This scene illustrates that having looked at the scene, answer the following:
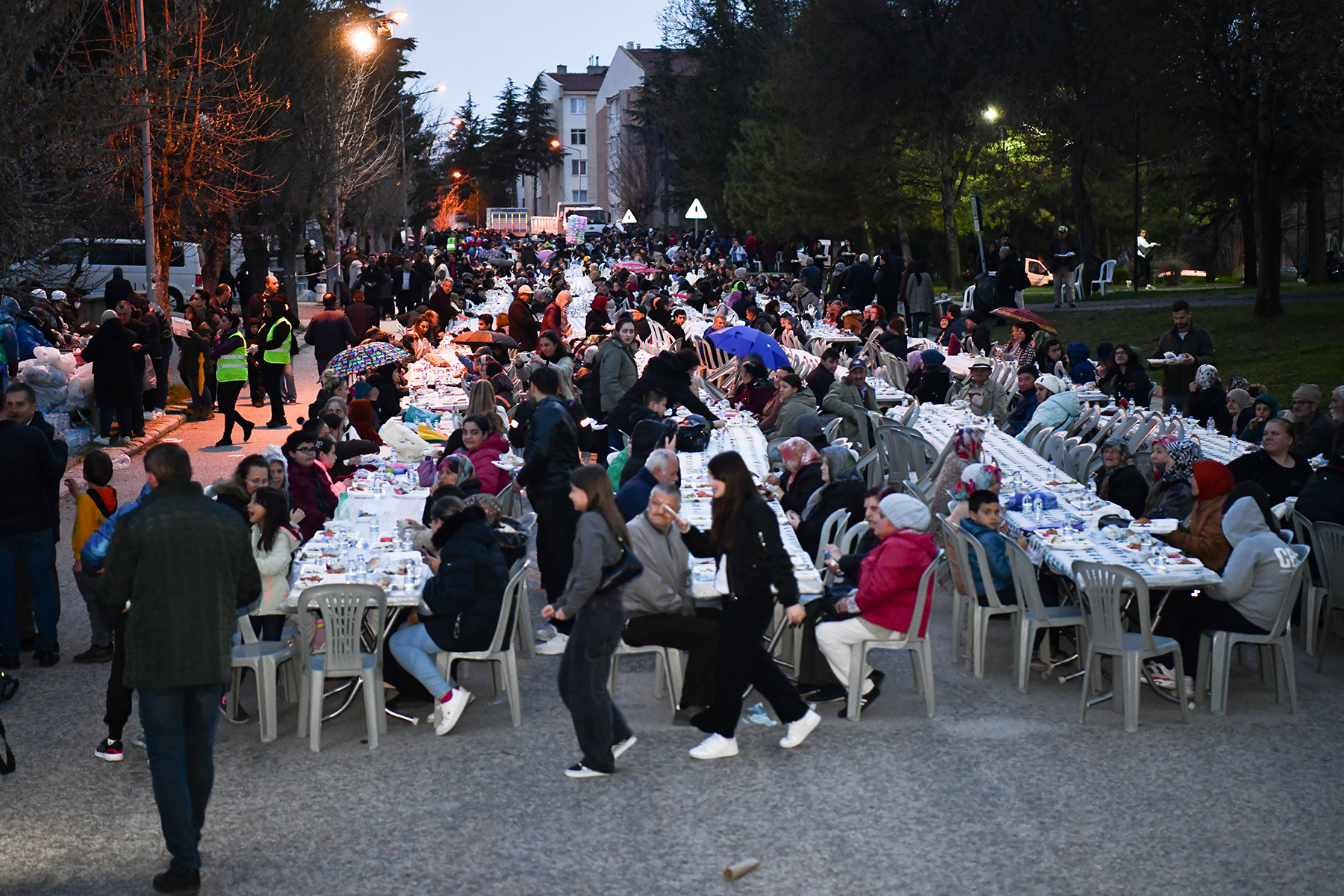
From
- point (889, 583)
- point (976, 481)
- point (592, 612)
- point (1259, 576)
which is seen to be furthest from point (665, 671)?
point (1259, 576)

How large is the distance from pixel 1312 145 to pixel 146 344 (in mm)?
20048

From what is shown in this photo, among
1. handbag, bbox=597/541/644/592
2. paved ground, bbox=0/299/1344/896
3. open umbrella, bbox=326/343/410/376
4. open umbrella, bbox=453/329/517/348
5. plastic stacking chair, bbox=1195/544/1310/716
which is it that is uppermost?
open umbrella, bbox=453/329/517/348

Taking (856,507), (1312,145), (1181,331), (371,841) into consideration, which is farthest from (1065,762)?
(1312,145)

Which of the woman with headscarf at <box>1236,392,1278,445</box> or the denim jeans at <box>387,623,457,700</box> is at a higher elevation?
the woman with headscarf at <box>1236,392,1278,445</box>

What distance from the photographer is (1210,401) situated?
48.0ft

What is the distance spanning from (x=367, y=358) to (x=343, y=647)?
28.5ft

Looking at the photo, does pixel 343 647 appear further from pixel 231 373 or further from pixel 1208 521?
pixel 231 373

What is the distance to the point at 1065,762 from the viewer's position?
738 cm

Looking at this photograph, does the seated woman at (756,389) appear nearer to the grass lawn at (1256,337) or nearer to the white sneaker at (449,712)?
the grass lawn at (1256,337)

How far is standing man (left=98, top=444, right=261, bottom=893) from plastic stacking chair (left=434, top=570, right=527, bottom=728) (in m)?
2.09

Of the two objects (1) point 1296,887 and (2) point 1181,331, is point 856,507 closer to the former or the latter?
(1) point 1296,887

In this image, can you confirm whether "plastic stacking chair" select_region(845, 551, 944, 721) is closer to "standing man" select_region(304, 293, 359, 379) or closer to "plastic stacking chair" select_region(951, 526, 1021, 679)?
"plastic stacking chair" select_region(951, 526, 1021, 679)

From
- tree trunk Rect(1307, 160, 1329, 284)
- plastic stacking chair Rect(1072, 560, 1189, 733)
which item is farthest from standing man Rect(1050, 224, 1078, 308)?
plastic stacking chair Rect(1072, 560, 1189, 733)

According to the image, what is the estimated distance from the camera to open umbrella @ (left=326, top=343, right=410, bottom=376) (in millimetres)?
15938
